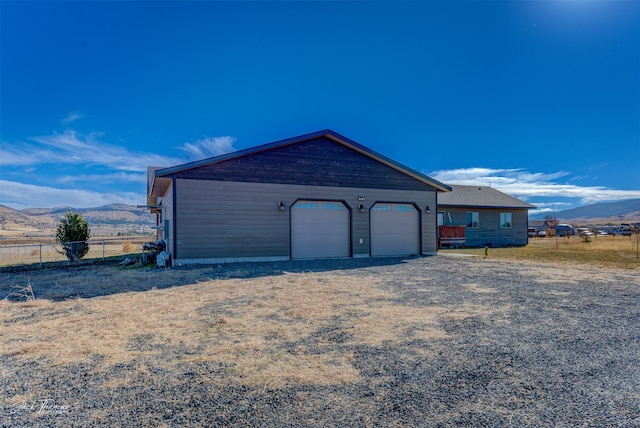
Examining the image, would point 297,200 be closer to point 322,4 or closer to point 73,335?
point 322,4

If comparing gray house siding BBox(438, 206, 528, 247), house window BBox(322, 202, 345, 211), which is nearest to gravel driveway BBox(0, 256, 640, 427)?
house window BBox(322, 202, 345, 211)

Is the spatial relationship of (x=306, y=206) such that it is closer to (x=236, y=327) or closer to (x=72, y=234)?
(x=236, y=327)

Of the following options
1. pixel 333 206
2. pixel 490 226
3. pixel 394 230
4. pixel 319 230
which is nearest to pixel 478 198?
pixel 490 226

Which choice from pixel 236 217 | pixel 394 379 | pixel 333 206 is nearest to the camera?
pixel 394 379

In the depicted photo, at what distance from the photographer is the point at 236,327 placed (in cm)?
469

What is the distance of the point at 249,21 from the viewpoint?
1195cm

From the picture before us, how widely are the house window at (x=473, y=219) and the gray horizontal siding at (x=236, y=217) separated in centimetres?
1261

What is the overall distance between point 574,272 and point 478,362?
8918mm

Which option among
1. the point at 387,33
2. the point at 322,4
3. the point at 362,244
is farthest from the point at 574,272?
the point at 322,4

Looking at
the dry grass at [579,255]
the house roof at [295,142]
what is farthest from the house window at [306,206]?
the dry grass at [579,255]

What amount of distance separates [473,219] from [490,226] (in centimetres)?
159

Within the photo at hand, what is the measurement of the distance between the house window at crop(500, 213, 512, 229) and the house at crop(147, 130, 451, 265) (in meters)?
11.1

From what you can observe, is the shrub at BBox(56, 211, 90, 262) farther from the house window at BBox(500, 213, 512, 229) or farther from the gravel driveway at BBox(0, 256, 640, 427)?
the house window at BBox(500, 213, 512, 229)

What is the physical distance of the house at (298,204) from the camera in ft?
39.3
